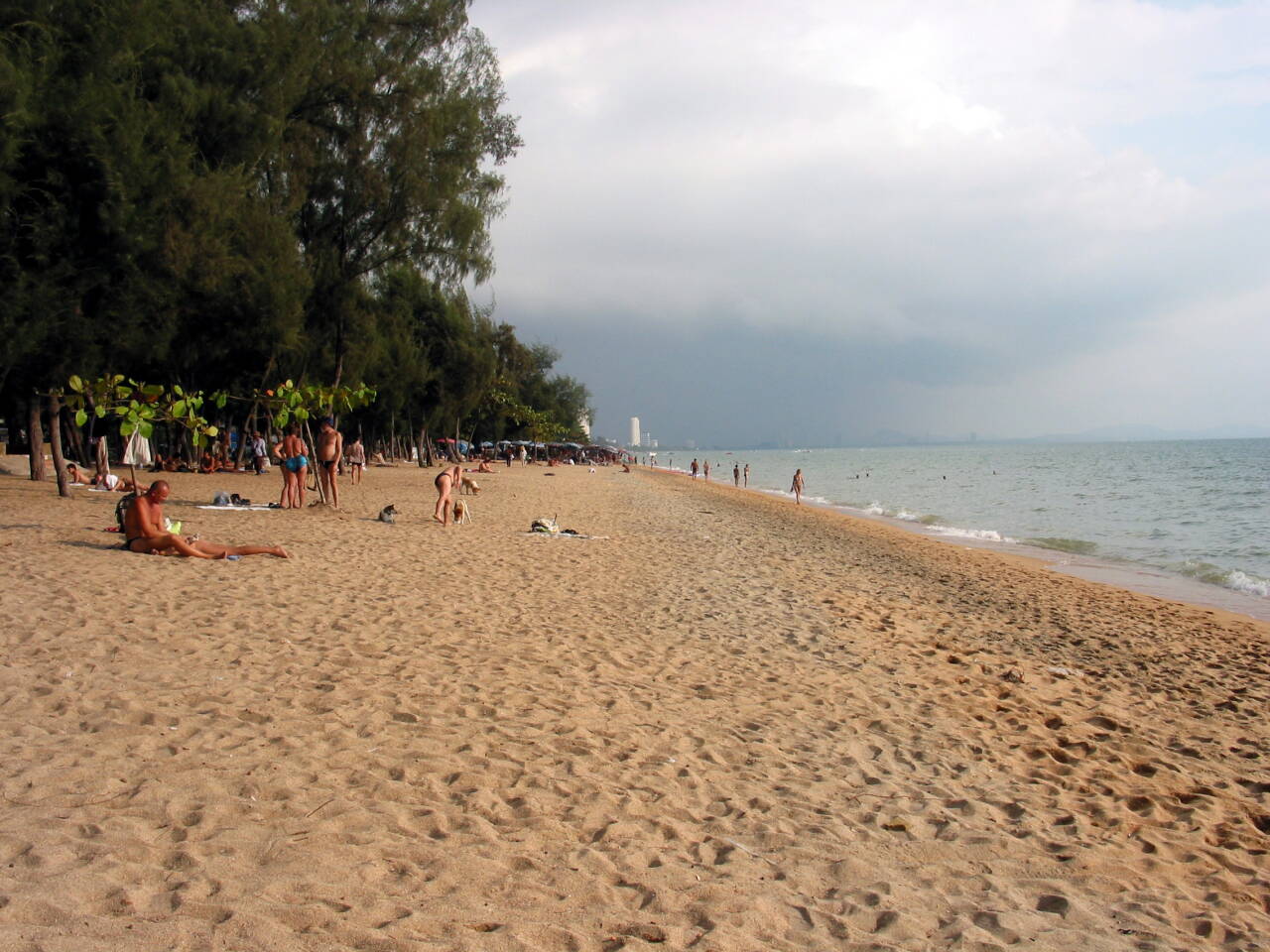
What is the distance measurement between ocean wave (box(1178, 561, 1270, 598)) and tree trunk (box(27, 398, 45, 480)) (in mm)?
23669

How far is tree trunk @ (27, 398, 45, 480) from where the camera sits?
18.9 meters

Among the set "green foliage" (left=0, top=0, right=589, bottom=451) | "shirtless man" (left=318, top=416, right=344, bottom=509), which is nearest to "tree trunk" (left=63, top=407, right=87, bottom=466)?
"green foliage" (left=0, top=0, right=589, bottom=451)

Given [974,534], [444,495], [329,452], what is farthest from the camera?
[974,534]

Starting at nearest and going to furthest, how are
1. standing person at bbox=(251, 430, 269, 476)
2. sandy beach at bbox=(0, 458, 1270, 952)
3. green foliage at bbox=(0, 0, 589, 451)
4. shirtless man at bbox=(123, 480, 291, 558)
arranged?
sandy beach at bbox=(0, 458, 1270, 952) < shirtless man at bbox=(123, 480, 291, 558) < green foliage at bbox=(0, 0, 589, 451) < standing person at bbox=(251, 430, 269, 476)

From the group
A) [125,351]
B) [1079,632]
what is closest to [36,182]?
[125,351]

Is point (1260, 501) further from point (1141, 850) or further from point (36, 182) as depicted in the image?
point (36, 182)

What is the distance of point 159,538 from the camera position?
10.4 meters

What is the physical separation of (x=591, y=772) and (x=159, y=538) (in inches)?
310

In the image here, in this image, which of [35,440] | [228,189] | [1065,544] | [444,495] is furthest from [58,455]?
[1065,544]

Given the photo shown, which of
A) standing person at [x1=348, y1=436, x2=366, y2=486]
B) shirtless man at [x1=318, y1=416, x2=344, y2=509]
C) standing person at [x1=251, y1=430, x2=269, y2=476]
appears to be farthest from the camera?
standing person at [x1=251, y1=430, x2=269, y2=476]

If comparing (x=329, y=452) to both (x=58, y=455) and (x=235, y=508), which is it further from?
(x=58, y=455)

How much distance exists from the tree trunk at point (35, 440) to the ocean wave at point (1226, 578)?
23669 millimetres

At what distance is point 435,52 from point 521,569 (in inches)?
753

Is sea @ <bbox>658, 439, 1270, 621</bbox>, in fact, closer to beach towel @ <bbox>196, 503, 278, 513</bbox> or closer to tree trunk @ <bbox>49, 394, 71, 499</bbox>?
beach towel @ <bbox>196, 503, 278, 513</bbox>
